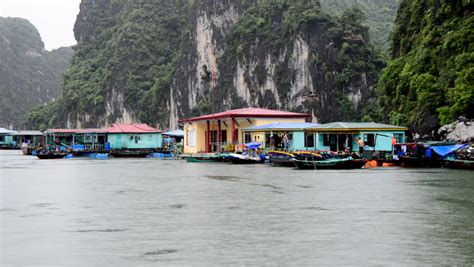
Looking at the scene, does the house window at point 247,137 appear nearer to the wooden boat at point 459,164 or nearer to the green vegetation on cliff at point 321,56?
the wooden boat at point 459,164

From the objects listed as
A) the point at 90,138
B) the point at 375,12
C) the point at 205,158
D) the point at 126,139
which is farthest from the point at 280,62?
the point at 205,158

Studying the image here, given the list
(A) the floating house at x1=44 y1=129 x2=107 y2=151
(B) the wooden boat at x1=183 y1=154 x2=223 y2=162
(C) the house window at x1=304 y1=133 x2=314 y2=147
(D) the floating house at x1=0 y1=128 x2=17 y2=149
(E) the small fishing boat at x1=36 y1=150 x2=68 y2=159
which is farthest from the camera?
(D) the floating house at x1=0 y1=128 x2=17 y2=149

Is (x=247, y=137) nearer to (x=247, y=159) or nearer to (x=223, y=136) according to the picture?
(x=223, y=136)

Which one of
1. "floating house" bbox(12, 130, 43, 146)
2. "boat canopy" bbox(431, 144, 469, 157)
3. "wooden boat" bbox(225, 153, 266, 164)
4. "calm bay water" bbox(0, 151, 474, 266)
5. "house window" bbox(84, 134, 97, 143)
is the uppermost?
"floating house" bbox(12, 130, 43, 146)

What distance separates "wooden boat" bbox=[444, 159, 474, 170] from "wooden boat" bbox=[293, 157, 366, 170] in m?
4.25

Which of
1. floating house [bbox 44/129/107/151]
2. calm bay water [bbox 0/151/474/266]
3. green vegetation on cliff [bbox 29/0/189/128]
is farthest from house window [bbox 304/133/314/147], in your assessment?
green vegetation on cliff [bbox 29/0/189/128]

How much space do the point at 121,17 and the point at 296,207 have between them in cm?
10967

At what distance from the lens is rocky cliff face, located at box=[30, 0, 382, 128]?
78.2m

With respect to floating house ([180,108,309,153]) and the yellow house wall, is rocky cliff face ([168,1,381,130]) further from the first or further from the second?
floating house ([180,108,309,153])

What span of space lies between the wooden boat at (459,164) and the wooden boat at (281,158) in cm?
817

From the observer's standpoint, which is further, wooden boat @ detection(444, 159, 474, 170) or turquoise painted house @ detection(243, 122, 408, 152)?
turquoise painted house @ detection(243, 122, 408, 152)

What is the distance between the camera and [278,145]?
45750 millimetres

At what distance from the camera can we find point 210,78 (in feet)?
316

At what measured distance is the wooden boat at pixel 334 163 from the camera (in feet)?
113
